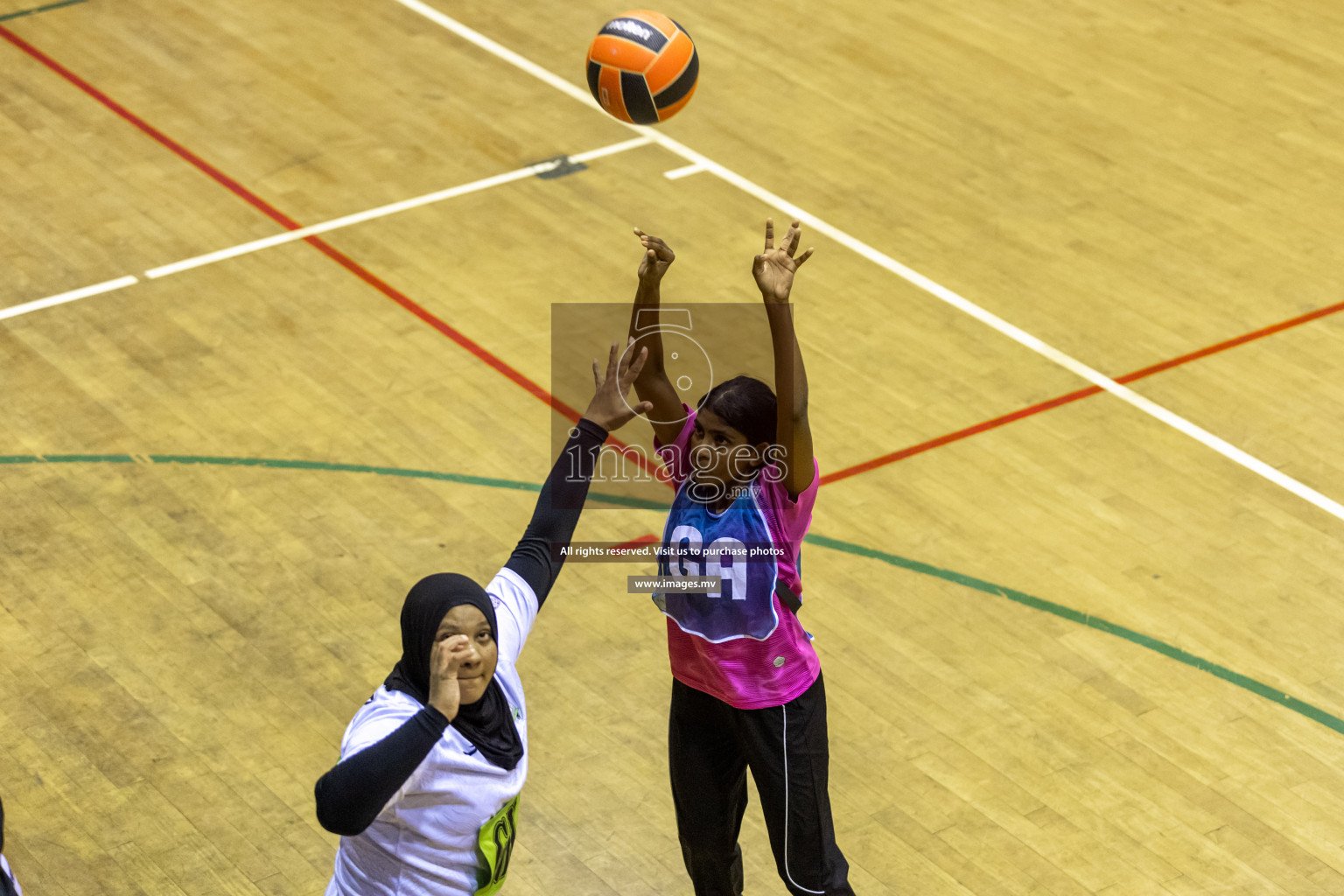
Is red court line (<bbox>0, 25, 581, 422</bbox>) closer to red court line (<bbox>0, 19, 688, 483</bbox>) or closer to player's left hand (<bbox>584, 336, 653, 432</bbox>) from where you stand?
red court line (<bbox>0, 19, 688, 483</bbox>)

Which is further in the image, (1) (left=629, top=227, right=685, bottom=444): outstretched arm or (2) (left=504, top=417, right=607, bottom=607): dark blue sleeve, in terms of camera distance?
(1) (left=629, top=227, right=685, bottom=444): outstretched arm

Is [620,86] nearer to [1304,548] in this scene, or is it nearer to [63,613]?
[63,613]

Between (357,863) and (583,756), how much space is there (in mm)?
2430

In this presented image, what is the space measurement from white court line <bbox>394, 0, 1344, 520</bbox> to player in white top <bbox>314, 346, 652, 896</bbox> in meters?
5.07

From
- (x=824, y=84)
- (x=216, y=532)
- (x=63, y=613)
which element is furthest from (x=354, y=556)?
(x=824, y=84)

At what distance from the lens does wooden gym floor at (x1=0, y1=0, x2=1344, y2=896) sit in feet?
18.7

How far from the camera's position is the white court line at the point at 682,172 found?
10.2 m

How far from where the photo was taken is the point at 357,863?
3.49 m

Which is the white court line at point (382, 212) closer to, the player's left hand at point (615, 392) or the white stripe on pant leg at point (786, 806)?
the player's left hand at point (615, 392)

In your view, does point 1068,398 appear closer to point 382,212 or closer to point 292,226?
point 382,212

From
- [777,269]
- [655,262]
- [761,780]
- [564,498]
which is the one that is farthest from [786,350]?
[761,780]

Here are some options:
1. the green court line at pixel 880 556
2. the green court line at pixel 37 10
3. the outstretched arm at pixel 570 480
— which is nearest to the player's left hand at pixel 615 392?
the outstretched arm at pixel 570 480

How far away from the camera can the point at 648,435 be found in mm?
7734

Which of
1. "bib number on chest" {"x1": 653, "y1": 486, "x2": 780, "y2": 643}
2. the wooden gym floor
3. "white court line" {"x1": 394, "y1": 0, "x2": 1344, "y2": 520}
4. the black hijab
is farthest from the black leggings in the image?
"white court line" {"x1": 394, "y1": 0, "x2": 1344, "y2": 520}
